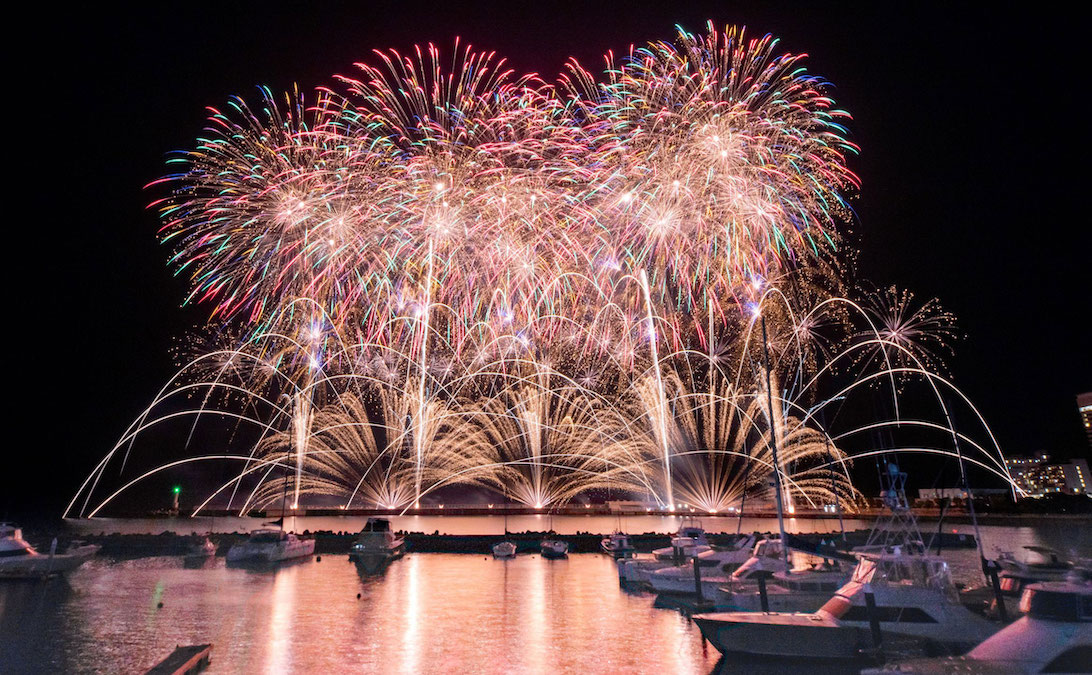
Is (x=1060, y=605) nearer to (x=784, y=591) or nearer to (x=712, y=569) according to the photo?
(x=784, y=591)

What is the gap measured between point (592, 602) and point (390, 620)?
822cm

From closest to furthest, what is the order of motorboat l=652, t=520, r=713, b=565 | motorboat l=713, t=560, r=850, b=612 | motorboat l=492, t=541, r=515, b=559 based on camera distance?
1. motorboat l=713, t=560, r=850, b=612
2. motorboat l=652, t=520, r=713, b=565
3. motorboat l=492, t=541, r=515, b=559

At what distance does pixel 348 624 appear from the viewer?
72.0 feet

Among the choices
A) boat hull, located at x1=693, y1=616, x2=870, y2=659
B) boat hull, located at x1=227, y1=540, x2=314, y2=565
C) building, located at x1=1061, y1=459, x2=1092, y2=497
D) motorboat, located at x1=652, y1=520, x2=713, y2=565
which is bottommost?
boat hull, located at x1=693, y1=616, x2=870, y2=659

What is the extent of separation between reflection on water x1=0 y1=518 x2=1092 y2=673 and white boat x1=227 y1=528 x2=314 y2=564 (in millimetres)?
4798

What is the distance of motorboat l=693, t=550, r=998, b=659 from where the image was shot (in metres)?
16.7

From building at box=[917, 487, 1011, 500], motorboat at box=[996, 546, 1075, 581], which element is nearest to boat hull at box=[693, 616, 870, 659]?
motorboat at box=[996, 546, 1075, 581]

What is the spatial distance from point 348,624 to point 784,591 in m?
14.9

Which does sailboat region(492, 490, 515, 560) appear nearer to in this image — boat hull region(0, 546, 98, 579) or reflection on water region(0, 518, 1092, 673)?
reflection on water region(0, 518, 1092, 673)

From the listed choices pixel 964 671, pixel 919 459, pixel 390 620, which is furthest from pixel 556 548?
pixel 919 459

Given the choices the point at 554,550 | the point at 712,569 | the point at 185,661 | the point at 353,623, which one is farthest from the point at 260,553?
the point at 185,661

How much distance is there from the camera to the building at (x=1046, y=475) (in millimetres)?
120438

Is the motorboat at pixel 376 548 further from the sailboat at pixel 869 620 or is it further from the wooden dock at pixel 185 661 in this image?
the sailboat at pixel 869 620

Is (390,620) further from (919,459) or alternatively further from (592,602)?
(919,459)
